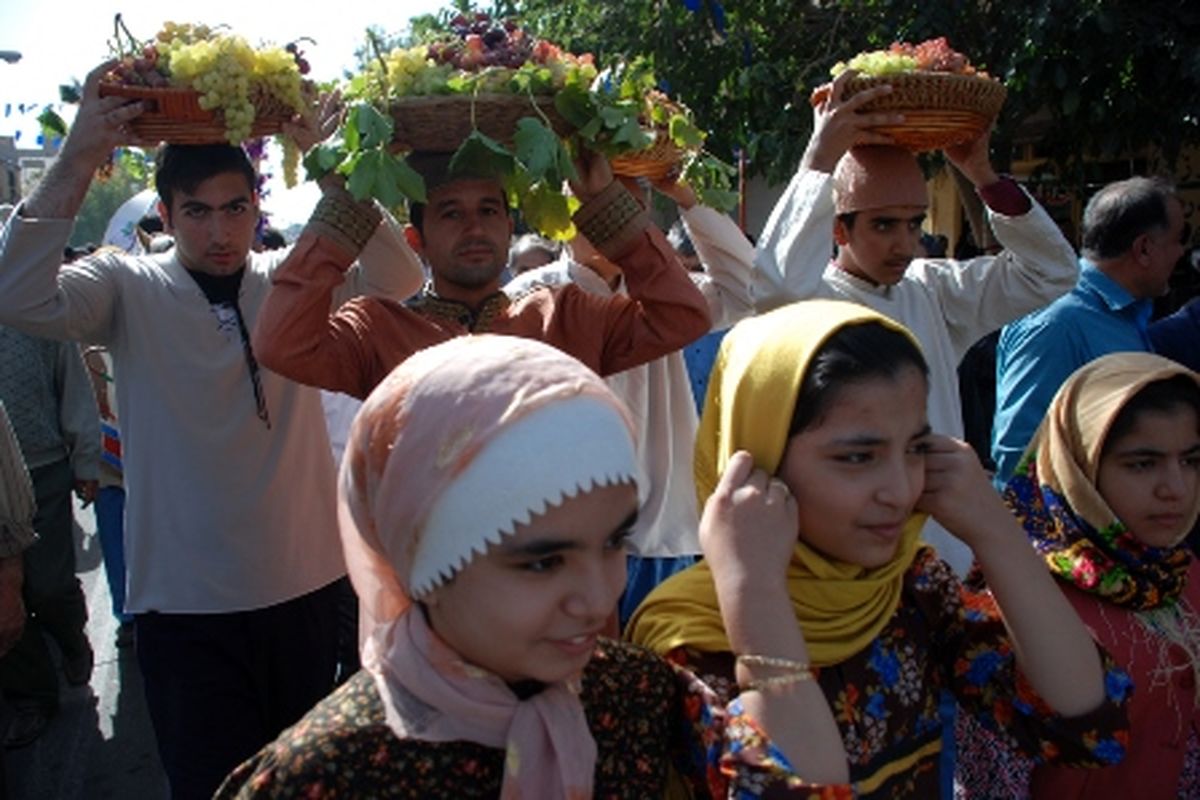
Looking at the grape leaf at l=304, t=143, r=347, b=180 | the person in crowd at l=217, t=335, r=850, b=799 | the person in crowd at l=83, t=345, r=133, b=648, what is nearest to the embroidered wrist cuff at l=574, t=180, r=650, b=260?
the grape leaf at l=304, t=143, r=347, b=180

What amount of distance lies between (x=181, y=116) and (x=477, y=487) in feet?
6.18

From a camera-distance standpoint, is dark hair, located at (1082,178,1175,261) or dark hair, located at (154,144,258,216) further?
Answer: dark hair, located at (1082,178,1175,261)

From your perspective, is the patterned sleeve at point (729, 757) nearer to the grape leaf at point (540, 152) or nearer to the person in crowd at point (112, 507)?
the grape leaf at point (540, 152)

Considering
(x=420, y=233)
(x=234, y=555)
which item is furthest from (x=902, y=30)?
(x=234, y=555)

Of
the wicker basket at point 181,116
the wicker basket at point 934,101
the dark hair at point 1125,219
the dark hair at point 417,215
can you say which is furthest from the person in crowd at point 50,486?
the dark hair at point 1125,219

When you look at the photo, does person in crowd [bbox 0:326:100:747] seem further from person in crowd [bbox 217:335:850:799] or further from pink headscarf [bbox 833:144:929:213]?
person in crowd [bbox 217:335:850:799]

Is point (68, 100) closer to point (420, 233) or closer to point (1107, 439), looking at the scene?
point (420, 233)

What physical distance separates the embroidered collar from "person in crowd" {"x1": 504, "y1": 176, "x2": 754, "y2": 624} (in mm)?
667

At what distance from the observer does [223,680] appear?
A: 10.2 ft

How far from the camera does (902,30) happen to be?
7.75 meters

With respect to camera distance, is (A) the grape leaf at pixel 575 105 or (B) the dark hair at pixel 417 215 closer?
(A) the grape leaf at pixel 575 105

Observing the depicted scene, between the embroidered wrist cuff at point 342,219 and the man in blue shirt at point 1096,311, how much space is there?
2290mm

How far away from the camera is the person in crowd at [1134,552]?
234 cm

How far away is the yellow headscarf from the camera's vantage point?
1862mm
